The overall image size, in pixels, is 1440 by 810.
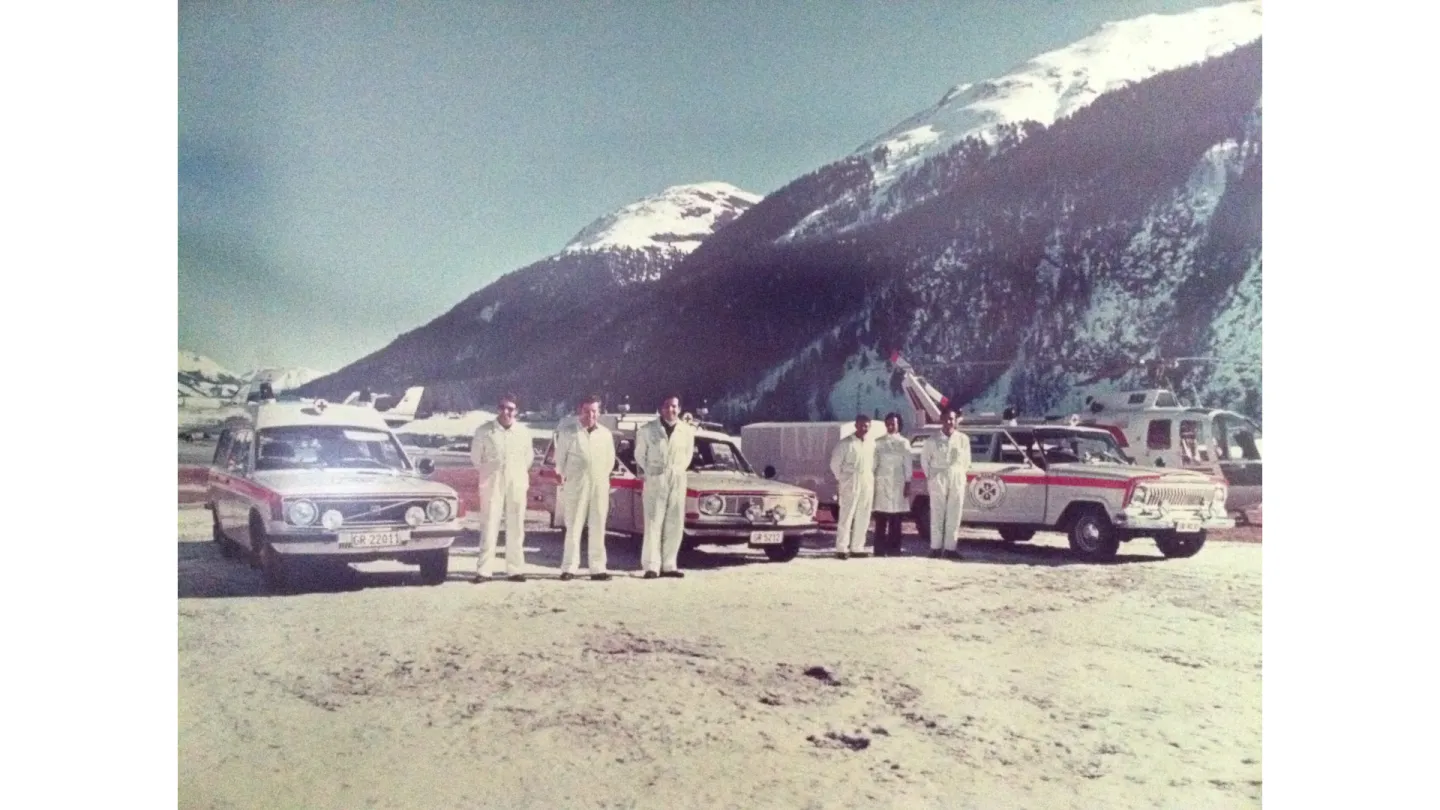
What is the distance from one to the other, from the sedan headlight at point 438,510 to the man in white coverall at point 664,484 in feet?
4.02

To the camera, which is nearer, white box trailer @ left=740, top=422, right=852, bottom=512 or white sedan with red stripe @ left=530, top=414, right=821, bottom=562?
white sedan with red stripe @ left=530, top=414, right=821, bottom=562

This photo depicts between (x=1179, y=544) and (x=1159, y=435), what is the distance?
873 mm

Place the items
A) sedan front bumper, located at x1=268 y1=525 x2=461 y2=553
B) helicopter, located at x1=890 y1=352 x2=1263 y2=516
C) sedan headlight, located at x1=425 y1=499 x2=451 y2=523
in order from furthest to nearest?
1. helicopter, located at x1=890 y1=352 x2=1263 y2=516
2. sedan headlight, located at x1=425 y1=499 x2=451 y2=523
3. sedan front bumper, located at x1=268 y1=525 x2=461 y2=553

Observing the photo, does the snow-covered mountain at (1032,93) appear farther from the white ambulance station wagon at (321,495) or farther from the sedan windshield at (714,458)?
the white ambulance station wagon at (321,495)

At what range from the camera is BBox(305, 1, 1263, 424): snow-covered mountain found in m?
6.27

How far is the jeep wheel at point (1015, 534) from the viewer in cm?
692

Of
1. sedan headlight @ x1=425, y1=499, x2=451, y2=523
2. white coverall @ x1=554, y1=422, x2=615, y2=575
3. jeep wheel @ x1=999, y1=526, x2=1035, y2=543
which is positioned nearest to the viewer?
sedan headlight @ x1=425, y1=499, x2=451, y2=523

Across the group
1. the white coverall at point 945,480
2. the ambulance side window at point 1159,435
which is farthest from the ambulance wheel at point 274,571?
the ambulance side window at point 1159,435

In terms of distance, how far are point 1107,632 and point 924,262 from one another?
2575 millimetres

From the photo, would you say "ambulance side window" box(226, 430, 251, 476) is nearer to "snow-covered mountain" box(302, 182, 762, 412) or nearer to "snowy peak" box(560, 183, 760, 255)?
"snow-covered mountain" box(302, 182, 762, 412)

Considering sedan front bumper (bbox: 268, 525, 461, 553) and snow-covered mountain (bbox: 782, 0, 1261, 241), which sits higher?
snow-covered mountain (bbox: 782, 0, 1261, 241)

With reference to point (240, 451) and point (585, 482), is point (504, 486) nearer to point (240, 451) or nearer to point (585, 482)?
point (585, 482)

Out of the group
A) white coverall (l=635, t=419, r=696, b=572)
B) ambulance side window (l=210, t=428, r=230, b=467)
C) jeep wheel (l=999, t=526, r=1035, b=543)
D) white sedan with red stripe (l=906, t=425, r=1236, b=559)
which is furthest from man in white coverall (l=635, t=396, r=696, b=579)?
ambulance side window (l=210, t=428, r=230, b=467)

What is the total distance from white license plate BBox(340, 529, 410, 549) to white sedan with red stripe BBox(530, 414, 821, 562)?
84 centimetres
